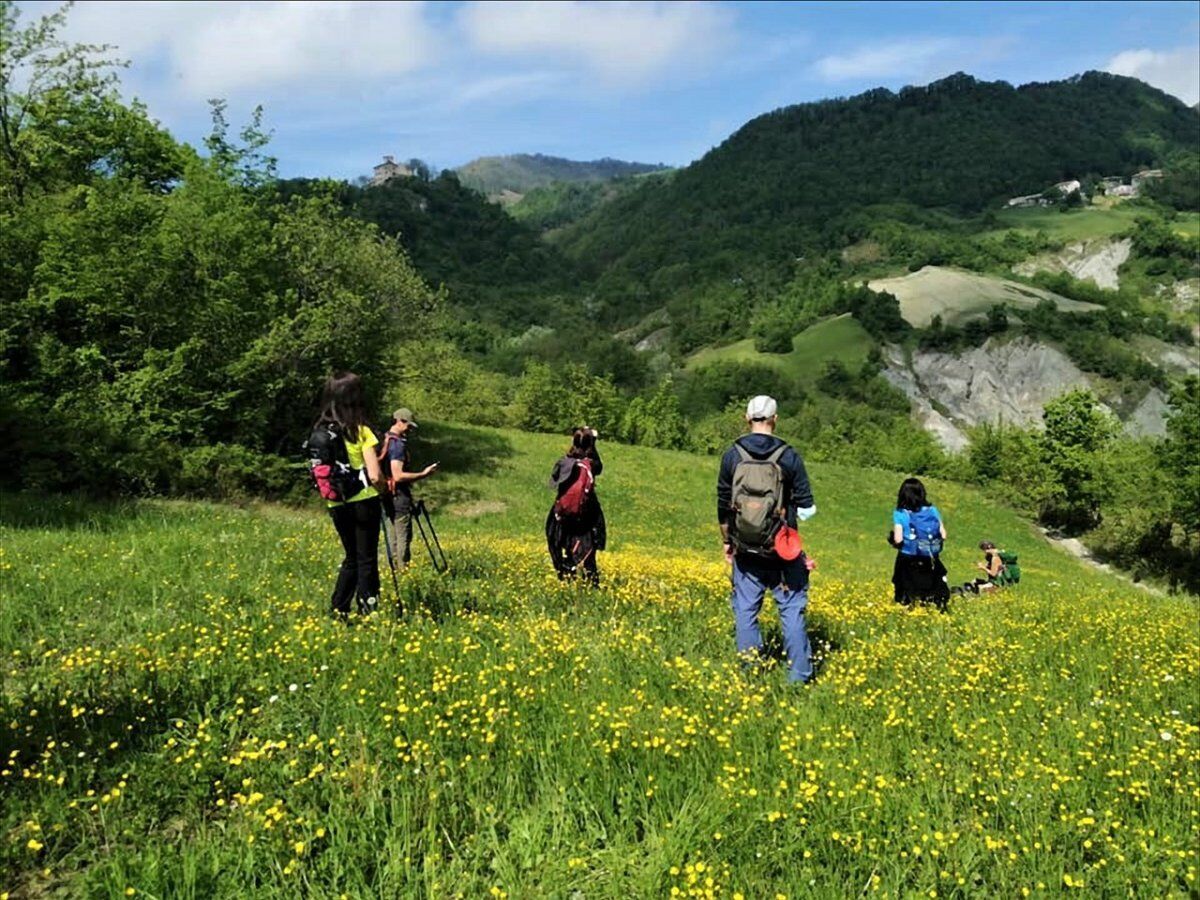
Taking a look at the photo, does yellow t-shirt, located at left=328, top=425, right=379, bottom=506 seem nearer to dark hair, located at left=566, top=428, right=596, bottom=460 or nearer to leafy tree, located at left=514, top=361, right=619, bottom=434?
dark hair, located at left=566, top=428, right=596, bottom=460

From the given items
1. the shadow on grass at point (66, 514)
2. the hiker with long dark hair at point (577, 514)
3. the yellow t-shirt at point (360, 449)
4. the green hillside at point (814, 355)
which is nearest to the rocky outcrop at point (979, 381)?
the green hillside at point (814, 355)

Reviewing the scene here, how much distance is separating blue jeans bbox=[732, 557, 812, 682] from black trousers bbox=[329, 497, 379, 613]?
349 cm

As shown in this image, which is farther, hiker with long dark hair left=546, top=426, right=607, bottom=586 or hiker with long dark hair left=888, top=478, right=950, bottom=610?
hiker with long dark hair left=888, top=478, right=950, bottom=610

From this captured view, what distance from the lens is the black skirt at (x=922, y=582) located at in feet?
35.9

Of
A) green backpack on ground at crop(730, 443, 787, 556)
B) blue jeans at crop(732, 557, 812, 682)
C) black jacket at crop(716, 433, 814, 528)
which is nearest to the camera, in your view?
green backpack on ground at crop(730, 443, 787, 556)

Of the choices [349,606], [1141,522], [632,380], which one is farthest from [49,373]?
[632,380]

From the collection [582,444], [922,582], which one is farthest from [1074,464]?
[582,444]

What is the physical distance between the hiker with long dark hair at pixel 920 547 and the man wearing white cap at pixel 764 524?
5004 millimetres

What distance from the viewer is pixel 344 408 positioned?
7125 millimetres

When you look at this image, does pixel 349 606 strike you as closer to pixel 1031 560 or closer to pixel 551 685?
pixel 551 685

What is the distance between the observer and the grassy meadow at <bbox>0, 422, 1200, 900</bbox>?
12.4ft

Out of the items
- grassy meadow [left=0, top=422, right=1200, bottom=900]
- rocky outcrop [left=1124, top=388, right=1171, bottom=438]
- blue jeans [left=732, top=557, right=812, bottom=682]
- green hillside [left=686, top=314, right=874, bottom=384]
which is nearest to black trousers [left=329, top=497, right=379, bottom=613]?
grassy meadow [left=0, top=422, right=1200, bottom=900]

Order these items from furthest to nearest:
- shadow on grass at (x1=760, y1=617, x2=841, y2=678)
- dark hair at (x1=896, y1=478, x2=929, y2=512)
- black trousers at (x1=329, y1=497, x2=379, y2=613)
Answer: dark hair at (x1=896, y1=478, x2=929, y2=512)
black trousers at (x1=329, y1=497, x2=379, y2=613)
shadow on grass at (x1=760, y1=617, x2=841, y2=678)

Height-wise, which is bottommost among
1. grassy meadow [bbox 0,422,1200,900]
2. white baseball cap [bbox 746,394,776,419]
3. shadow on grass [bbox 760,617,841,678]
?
shadow on grass [bbox 760,617,841,678]
